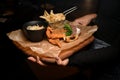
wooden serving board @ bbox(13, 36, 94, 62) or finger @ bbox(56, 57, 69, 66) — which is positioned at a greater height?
wooden serving board @ bbox(13, 36, 94, 62)

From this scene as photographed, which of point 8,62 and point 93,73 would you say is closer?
point 93,73

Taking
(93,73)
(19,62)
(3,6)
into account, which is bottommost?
(19,62)

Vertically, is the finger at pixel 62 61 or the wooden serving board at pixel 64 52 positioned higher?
the wooden serving board at pixel 64 52

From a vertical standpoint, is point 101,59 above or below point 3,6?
below

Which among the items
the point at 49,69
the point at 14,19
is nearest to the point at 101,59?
the point at 49,69

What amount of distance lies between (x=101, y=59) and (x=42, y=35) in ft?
1.19

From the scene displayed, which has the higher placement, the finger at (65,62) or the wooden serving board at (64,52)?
the wooden serving board at (64,52)

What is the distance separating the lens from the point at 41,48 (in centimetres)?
97

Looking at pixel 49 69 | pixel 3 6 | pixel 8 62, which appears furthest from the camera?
pixel 8 62

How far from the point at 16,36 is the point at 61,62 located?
368mm

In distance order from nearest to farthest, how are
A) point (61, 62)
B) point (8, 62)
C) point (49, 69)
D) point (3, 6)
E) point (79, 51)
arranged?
point (61, 62) → point (79, 51) → point (49, 69) → point (3, 6) → point (8, 62)

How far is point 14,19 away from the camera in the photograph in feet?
5.47

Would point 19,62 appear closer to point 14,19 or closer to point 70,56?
point 14,19

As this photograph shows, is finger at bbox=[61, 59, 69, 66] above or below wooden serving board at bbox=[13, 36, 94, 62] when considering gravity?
below
